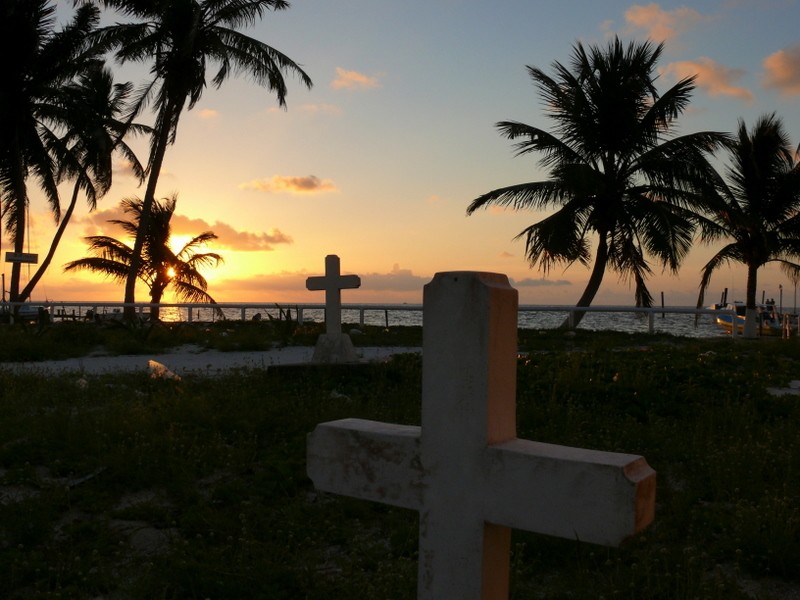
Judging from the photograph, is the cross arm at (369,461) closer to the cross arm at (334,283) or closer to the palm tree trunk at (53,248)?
the cross arm at (334,283)

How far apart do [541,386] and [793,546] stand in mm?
4093

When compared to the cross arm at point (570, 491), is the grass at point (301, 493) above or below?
below

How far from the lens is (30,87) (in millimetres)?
25922

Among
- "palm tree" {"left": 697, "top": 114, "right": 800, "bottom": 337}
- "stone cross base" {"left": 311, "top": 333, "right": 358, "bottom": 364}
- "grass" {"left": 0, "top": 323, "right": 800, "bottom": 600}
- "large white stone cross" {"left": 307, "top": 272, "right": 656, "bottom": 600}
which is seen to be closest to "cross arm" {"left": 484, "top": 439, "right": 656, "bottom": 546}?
"large white stone cross" {"left": 307, "top": 272, "right": 656, "bottom": 600}

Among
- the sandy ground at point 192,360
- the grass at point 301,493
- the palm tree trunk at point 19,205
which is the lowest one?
the grass at point 301,493

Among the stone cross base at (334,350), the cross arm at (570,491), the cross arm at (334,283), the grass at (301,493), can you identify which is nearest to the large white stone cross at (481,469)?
the cross arm at (570,491)

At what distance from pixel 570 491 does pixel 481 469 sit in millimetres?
259

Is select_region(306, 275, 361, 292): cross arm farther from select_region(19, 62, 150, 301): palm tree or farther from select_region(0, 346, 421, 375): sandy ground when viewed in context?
select_region(19, 62, 150, 301): palm tree

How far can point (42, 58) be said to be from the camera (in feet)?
85.3

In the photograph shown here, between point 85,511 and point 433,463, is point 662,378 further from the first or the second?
point 433,463

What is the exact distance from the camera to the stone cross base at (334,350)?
31.3ft

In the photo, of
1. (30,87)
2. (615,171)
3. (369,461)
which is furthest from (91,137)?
(369,461)

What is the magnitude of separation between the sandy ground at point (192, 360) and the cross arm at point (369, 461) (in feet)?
26.4

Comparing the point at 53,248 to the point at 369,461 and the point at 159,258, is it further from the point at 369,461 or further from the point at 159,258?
the point at 369,461
